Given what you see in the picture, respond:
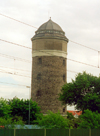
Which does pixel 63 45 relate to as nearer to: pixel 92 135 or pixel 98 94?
pixel 98 94

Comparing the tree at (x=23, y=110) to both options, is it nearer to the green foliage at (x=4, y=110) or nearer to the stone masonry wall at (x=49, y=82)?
the green foliage at (x=4, y=110)

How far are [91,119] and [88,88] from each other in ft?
59.0

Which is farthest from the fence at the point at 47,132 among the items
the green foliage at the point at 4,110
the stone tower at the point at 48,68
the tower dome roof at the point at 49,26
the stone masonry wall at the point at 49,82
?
the tower dome roof at the point at 49,26

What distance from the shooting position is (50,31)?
70625mm

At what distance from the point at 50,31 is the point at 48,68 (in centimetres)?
812

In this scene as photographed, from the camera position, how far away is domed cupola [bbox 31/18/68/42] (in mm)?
69875

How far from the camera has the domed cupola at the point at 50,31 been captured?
6988 centimetres

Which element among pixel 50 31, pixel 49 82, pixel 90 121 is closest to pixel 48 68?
pixel 49 82

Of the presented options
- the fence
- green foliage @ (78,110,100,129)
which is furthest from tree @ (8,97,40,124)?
the fence

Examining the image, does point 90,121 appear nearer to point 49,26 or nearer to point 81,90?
point 81,90

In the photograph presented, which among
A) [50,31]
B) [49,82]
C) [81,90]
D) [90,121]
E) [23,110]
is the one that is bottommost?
[90,121]

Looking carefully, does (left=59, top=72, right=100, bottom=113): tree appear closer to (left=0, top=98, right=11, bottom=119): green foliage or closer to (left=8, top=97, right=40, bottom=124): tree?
(left=8, top=97, right=40, bottom=124): tree

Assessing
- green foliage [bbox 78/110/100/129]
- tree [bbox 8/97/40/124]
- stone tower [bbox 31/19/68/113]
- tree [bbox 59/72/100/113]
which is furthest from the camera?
stone tower [bbox 31/19/68/113]

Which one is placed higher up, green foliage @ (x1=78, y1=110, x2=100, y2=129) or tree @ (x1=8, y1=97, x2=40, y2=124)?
tree @ (x1=8, y1=97, x2=40, y2=124)
